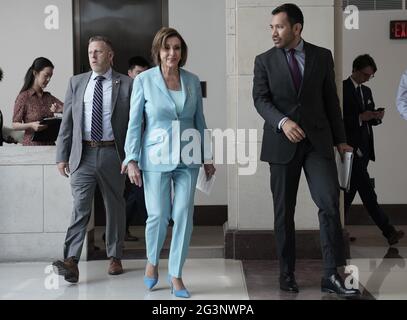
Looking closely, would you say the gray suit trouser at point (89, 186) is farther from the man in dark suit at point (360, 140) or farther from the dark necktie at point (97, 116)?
the man in dark suit at point (360, 140)

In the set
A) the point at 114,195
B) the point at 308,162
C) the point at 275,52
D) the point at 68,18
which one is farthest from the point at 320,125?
the point at 68,18

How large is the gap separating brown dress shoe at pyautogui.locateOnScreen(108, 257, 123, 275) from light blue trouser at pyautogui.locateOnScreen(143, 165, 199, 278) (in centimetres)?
86

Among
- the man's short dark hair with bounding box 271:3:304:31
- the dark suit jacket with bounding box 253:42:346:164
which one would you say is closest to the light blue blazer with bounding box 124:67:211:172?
the dark suit jacket with bounding box 253:42:346:164

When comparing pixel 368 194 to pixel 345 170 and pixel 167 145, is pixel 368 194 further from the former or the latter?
pixel 167 145

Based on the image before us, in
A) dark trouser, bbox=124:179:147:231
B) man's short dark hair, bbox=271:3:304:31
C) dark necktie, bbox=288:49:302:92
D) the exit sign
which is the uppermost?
the exit sign

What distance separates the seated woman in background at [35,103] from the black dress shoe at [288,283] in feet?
8.38

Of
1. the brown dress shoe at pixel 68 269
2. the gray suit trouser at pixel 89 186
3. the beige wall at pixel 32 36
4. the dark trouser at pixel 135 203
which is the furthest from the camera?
the beige wall at pixel 32 36

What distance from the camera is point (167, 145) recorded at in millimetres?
4910

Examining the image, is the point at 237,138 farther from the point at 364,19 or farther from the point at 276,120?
the point at 364,19

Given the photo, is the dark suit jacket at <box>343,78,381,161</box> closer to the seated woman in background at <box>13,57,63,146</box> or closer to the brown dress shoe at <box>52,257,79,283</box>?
the seated woman in background at <box>13,57,63,146</box>

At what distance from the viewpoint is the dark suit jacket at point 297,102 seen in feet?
16.3

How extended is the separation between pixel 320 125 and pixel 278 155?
0.35 m

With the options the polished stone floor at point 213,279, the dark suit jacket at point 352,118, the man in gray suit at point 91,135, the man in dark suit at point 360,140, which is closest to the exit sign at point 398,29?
the man in dark suit at point 360,140

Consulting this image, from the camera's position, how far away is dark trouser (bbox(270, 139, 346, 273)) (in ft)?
16.1
